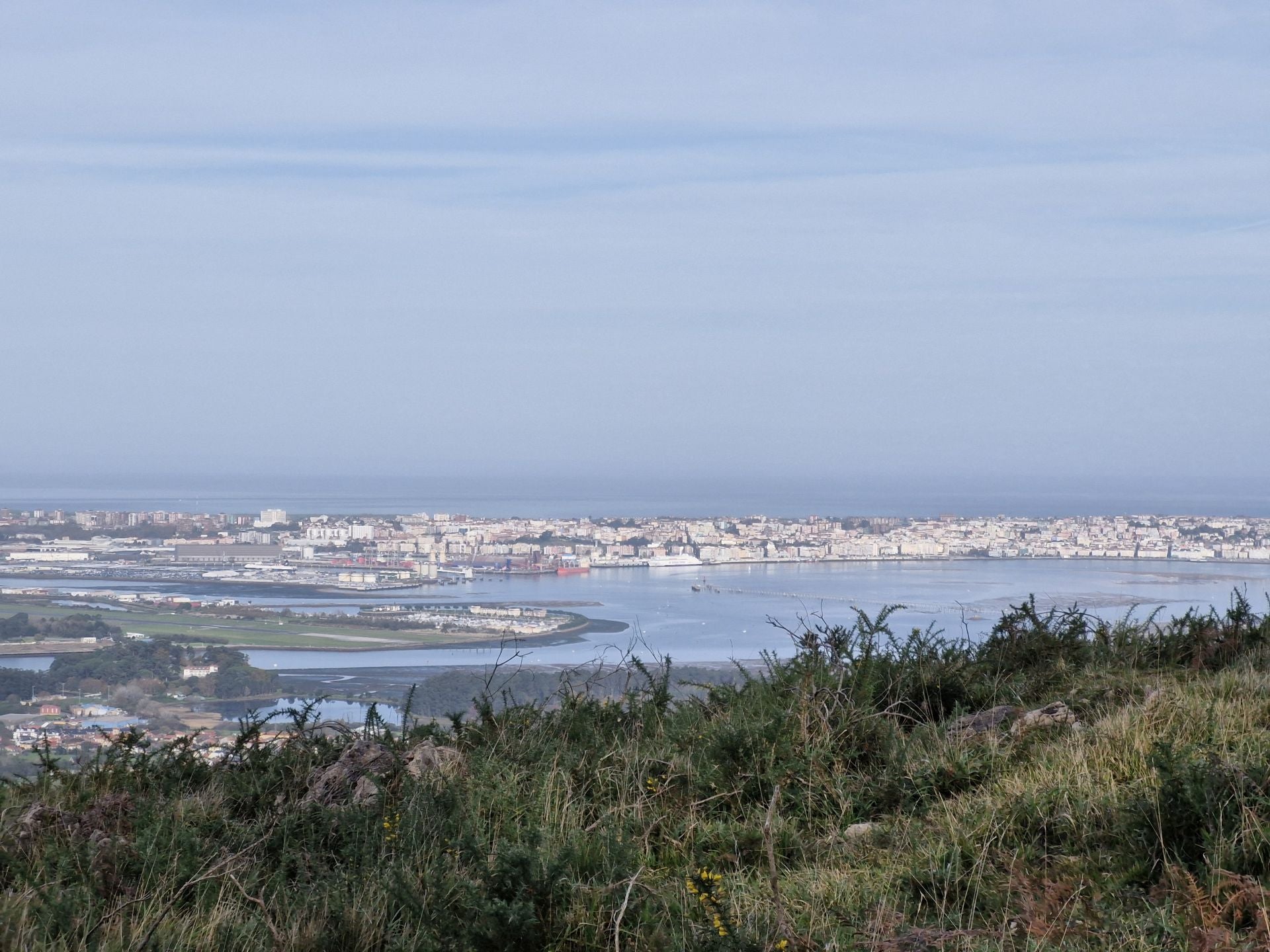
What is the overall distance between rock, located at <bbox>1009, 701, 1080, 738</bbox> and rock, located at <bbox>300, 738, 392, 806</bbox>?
3.37 metres

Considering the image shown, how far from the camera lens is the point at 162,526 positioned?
3141 centimetres

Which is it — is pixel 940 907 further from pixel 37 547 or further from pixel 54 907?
pixel 37 547

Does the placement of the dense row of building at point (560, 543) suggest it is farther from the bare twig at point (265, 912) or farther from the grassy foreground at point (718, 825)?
the bare twig at point (265, 912)

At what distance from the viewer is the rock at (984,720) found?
6.07 meters

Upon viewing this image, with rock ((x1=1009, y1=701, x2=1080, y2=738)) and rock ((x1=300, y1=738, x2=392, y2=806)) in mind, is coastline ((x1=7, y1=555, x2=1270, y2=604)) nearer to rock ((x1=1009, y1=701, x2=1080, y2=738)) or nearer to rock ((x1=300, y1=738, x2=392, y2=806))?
rock ((x1=300, y1=738, x2=392, y2=806))

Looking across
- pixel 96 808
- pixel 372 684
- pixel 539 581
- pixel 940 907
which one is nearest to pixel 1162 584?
pixel 539 581

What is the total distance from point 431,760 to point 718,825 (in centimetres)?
176

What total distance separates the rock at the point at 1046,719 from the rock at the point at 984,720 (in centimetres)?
13

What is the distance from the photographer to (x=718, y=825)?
487 cm

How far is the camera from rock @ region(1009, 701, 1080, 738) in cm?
584

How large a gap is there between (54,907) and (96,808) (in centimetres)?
163

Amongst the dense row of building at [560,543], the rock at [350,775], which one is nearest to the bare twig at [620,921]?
the rock at [350,775]

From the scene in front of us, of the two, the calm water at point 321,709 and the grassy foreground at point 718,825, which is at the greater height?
the grassy foreground at point 718,825

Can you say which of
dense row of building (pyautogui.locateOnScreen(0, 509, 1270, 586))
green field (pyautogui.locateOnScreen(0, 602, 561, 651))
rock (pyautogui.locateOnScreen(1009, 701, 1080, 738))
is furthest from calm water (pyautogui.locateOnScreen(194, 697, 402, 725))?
dense row of building (pyautogui.locateOnScreen(0, 509, 1270, 586))
